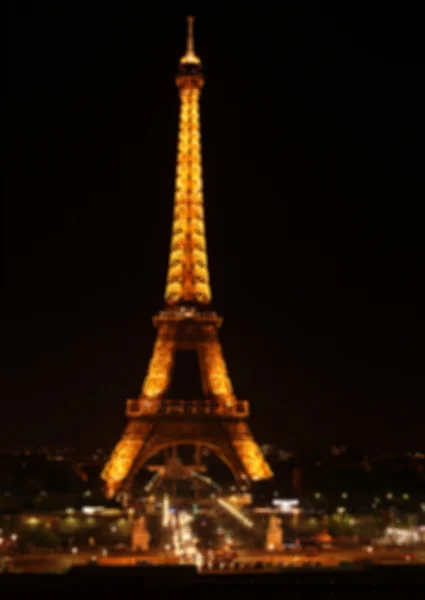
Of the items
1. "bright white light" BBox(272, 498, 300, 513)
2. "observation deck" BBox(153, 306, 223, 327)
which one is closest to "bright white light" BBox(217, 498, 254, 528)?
"bright white light" BBox(272, 498, 300, 513)

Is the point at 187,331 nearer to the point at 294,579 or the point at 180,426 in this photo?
the point at 180,426

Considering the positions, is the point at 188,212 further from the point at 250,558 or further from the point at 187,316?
the point at 250,558

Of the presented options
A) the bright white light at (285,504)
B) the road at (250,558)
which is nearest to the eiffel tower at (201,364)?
the bright white light at (285,504)

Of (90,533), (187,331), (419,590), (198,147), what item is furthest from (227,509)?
(419,590)

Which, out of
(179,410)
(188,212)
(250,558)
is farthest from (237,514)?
(188,212)

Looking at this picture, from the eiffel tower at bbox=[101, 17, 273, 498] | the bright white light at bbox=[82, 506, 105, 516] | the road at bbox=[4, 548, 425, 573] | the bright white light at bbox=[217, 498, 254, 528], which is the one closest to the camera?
the road at bbox=[4, 548, 425, 573]

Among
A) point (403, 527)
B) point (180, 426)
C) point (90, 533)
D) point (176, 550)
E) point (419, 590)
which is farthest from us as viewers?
point (180, 426)

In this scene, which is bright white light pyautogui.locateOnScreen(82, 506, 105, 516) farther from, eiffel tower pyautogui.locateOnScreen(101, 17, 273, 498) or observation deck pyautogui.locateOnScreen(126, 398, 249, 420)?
observation deck pyautogui.locateOnScreen(126, 398, 249, 420)
